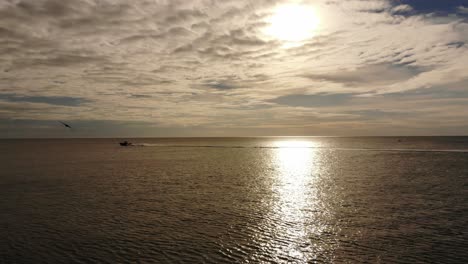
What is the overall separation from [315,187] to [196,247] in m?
24.8

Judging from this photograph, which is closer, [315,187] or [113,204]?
[113,204]

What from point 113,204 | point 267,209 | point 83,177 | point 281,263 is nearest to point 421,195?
point 267,209

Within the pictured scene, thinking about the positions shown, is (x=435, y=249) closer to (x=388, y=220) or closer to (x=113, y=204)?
(x=388, y=220)

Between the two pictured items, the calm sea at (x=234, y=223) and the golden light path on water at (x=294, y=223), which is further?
the golden light path on water at (x=294, y=223)

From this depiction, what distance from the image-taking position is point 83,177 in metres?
48.0

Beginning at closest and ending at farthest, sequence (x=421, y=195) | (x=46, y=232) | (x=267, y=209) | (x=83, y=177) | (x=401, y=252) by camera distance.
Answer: (x=401, y=252)
(x=46, y=232)
(x=267, y=209)
(x=421, y=195)
(x=83, y=177)

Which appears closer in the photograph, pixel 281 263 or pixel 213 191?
pixel 281 263

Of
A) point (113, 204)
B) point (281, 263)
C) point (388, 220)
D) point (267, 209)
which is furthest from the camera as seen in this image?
point (113, 204)

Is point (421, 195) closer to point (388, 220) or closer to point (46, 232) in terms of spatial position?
point (388, 220)

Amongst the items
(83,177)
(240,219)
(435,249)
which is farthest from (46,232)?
(83,177)

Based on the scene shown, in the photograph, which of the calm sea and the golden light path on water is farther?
the golden light path on water

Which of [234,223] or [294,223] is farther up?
[294,223]

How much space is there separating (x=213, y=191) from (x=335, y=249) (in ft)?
65.6

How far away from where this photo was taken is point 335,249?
17469 millimetres
